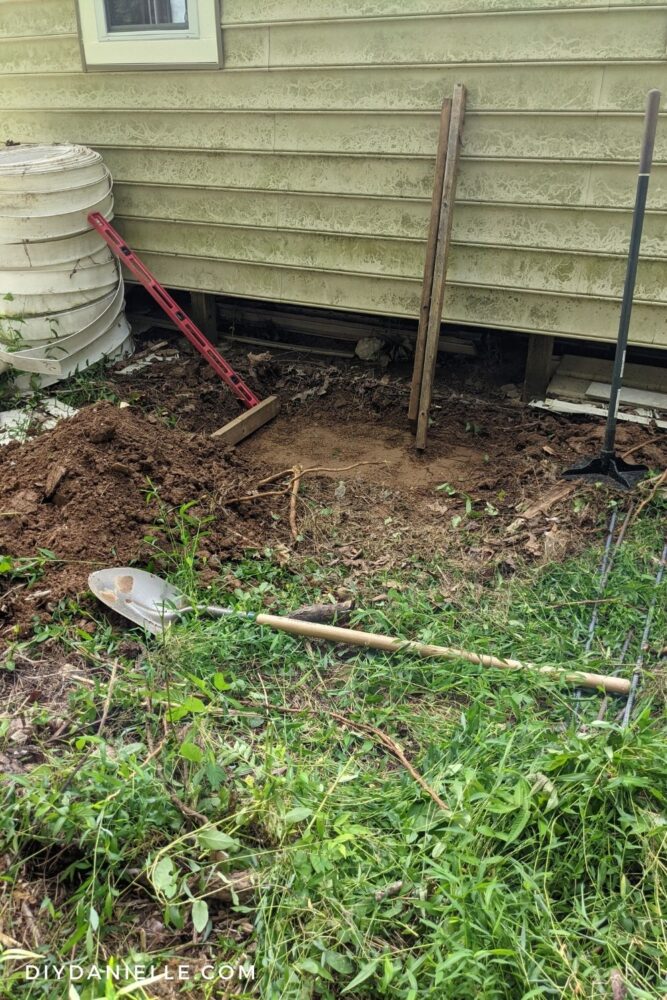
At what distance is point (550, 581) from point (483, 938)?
165 centimetres

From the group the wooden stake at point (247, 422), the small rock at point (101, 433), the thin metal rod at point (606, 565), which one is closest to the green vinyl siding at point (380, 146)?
the wooden stake at point (247, 422)

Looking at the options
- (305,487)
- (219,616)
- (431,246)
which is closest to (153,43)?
(431,246)

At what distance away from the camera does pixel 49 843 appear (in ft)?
6.59

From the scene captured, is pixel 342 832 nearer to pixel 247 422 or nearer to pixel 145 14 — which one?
pixel 247 422

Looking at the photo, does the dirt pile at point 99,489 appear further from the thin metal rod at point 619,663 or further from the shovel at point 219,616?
the thin metal rod at point 619,663

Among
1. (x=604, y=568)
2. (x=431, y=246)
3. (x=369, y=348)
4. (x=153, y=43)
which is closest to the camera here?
(x=604, y=568)

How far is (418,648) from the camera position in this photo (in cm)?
Answer: 271

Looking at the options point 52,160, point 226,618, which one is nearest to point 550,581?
point 226,618

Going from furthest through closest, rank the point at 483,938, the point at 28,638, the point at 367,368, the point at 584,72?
the point at 367,368, the point at 584,72, the point at 28,638, the point at 483,938

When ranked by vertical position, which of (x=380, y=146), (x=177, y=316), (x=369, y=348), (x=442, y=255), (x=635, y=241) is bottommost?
(x=369, y=348)

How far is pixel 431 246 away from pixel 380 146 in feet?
2.49

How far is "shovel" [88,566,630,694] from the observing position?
256cm

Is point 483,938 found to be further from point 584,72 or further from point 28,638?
point 584,72

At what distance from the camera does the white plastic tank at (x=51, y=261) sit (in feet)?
15.4
